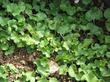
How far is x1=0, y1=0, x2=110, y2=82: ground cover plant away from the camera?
3.71 meters

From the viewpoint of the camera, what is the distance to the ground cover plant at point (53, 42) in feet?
12.2

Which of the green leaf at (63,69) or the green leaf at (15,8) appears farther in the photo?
the green leaf at (15,8)

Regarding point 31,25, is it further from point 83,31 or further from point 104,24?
point 104,24

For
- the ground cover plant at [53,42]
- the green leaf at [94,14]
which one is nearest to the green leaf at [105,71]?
the ground cover plant at [53,42]

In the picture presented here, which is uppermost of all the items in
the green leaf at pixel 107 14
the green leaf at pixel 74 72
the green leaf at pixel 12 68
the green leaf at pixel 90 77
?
the green leaf at pixel 107 14

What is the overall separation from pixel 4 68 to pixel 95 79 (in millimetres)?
957

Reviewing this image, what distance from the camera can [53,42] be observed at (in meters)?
3.83

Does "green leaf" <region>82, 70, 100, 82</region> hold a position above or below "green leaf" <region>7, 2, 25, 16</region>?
below

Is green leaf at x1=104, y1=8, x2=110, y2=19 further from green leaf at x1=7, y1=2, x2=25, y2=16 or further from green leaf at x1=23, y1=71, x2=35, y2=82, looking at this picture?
green leaf at x1=23, y1=71, x2=35, y2=82

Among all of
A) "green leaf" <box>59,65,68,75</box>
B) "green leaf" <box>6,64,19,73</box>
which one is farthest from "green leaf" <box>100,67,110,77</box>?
"green leaf" <box>6,64,19,73</box>

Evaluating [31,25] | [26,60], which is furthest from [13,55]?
[31,25]

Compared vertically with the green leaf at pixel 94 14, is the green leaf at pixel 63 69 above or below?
below

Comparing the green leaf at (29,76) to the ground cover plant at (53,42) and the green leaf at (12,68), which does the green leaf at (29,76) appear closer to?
the ground cover plant at (53,42)

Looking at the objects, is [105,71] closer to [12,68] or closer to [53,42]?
[53,42]
